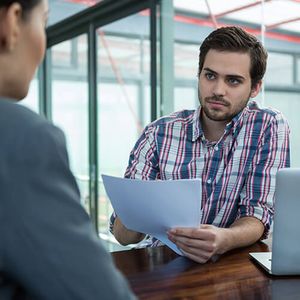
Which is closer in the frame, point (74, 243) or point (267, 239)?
point (74, 243)

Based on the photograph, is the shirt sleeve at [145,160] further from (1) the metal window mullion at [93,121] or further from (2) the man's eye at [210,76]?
(1) the metal window mullion at [93,121]

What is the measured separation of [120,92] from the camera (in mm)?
3951

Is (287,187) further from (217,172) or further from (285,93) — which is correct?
(285,93)

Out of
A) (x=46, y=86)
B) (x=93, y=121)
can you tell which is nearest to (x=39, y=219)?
(x=93, y=121)

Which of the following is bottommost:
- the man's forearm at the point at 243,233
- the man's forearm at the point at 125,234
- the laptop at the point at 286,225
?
the man's forearm at the point at 125,234

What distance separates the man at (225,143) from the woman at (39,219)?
3.03 ft

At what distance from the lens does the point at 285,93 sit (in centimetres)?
278

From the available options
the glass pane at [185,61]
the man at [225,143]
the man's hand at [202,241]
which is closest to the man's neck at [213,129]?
the man at [225,143]

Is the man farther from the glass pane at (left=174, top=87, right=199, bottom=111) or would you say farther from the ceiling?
the glass pane at (left=174, top=87, right=199, bottom=111)

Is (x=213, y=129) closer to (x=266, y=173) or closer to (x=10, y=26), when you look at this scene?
(x=266, y=173)

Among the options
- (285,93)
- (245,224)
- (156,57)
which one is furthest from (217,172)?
(156,57)

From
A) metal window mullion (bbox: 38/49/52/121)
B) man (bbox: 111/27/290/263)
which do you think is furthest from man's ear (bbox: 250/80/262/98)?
metal window mullion (bbox: 38/49/52/121)

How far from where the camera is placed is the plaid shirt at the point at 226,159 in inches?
57.3

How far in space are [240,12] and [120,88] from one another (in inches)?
53.9
